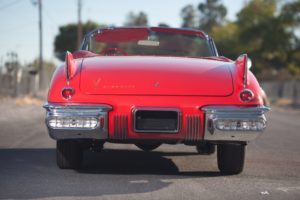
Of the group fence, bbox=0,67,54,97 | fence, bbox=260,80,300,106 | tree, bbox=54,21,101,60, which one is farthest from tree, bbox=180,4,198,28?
fence, bbox=0,67,54,97

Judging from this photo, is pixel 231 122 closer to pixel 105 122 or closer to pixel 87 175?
pixel 105 122

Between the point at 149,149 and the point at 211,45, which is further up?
the point at 211,45

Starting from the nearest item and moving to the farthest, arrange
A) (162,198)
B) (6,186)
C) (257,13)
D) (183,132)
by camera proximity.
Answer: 1. (162,198)
2. (6,186)
3. (183,132)
4. (257,13)

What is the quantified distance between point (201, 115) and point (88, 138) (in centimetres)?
102

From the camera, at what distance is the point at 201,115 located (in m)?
5.95

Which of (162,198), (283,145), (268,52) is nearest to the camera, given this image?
(162,198)

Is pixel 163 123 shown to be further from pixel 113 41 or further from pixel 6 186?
pixel 113 41

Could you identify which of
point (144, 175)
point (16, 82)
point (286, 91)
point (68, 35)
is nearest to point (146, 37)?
point (144, 175)

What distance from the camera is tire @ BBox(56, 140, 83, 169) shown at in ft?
21.0

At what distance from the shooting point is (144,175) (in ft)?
20.6

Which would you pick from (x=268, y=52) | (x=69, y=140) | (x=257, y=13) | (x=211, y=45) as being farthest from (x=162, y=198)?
(x=257, y=13)

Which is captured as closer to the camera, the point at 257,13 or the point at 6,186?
the point at 6,186

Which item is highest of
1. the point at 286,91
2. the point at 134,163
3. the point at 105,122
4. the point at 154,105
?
the point at 154,105

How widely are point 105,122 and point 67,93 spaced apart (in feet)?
1.57
